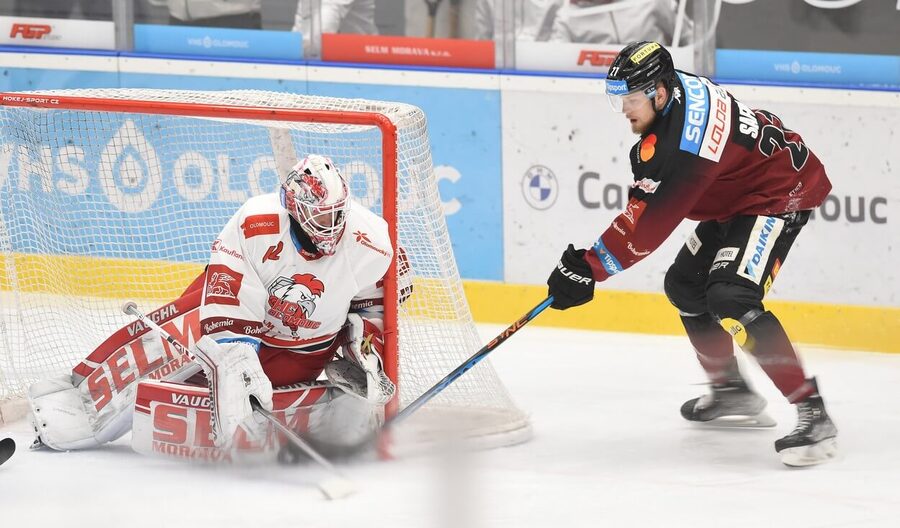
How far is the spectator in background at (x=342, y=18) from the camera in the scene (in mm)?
6320

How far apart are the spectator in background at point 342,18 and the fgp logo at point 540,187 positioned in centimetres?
98

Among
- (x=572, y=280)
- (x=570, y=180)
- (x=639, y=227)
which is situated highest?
(x=639, y=227)

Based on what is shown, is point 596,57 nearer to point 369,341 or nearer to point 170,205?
point 170,205

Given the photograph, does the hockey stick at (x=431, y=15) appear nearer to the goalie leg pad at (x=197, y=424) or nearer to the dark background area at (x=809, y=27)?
the dark background area at (x=809, y=27)

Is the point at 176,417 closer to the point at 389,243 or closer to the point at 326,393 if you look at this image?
the point at 326,393

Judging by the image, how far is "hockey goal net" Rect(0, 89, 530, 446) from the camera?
13.8 feet

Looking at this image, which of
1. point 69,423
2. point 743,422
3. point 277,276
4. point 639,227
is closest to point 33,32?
point 69,423

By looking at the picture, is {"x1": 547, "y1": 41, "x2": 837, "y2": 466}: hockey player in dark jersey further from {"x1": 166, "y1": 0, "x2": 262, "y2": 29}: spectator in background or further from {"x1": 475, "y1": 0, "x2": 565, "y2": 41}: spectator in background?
{"x1": 166, "y1": 0, "x2": 262, "y2": 29}: spectator in background

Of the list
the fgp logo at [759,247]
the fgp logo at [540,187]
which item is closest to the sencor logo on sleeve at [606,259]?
the fgp logo at [759,247]

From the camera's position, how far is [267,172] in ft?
17.1

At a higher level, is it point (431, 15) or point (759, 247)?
point (431, 15)

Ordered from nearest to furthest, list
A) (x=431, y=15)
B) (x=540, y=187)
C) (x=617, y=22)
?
(x=540, y=187) < (x=617, y=22) < (x=431, y=15)

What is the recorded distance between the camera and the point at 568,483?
3.78 m

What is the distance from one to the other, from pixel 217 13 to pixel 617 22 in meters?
1.77
